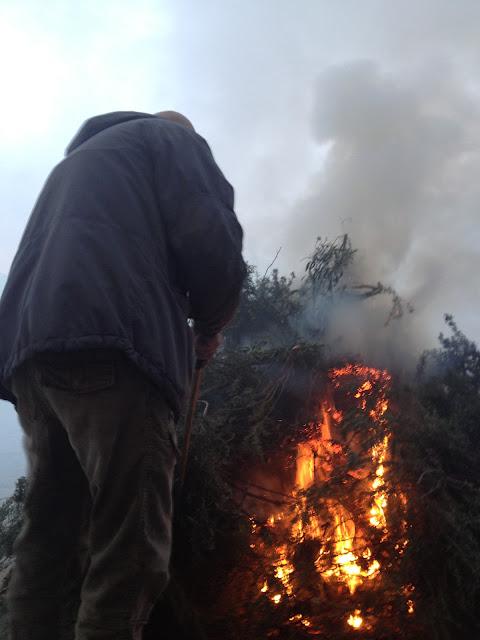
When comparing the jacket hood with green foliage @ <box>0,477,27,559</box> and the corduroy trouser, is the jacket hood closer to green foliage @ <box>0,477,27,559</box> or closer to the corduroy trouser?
the corduroy trouser

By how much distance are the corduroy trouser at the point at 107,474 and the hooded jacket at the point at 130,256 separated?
0.07m

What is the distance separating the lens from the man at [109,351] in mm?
1145

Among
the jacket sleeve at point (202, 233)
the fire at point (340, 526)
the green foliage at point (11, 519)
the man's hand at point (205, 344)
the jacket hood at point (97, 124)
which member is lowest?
the fire at point (340, 526)

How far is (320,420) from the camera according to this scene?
9.86 ft

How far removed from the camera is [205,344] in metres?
1.80

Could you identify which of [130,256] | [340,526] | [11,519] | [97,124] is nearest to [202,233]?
[130,256]

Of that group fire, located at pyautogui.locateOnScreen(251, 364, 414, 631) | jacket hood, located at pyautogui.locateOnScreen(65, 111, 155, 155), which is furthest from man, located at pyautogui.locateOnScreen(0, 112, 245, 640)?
fire, located at pyautogui.locateOnScreen(251, 364, 414, 631)

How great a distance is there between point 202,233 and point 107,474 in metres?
0.73

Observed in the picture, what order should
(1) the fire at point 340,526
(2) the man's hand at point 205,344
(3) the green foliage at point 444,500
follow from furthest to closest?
(1) the fire at point 340,526, (3) the green foliage at point 444,500, (2) the man's hand at point 205,344

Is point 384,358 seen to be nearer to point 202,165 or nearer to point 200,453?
point 200,453

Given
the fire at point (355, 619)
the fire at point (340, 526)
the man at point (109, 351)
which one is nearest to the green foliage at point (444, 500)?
the fire at point (340, 526)

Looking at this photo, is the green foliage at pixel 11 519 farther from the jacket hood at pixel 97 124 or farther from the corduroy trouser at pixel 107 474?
the jacket hood at pixel 97 124

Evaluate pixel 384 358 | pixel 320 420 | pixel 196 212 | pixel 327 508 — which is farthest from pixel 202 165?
pixel 384 358

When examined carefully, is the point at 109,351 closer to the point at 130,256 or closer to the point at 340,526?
the point at 130,256
